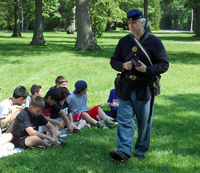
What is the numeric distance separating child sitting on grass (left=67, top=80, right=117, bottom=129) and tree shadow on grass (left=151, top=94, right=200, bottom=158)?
103 cm

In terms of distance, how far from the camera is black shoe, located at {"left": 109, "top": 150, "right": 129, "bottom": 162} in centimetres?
430

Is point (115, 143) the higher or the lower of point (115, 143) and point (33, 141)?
the lower

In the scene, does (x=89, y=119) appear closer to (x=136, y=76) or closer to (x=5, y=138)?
(x=5, y=138)

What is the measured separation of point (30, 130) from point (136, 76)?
6.20 feet

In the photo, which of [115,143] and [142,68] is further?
[115,143]

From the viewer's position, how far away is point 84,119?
6602 millimetres

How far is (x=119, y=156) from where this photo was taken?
4312 millimetres

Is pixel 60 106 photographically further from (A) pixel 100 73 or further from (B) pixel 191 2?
(B) pixel 191 2

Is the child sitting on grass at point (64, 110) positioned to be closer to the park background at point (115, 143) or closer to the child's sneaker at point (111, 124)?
the park background at point (115, 143)

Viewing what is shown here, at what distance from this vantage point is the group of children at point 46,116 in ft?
16.2

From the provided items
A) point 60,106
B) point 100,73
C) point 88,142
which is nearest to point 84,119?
point 60,106

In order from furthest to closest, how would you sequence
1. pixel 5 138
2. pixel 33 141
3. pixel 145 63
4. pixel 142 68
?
pixel 5 138, pixel 33 141, pixel 145 63, pixel 142 68

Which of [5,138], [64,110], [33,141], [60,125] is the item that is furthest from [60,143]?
[64,110]

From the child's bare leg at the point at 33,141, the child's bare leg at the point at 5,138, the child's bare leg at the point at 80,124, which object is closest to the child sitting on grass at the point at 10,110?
the child's bare leg at the point at 5,138
